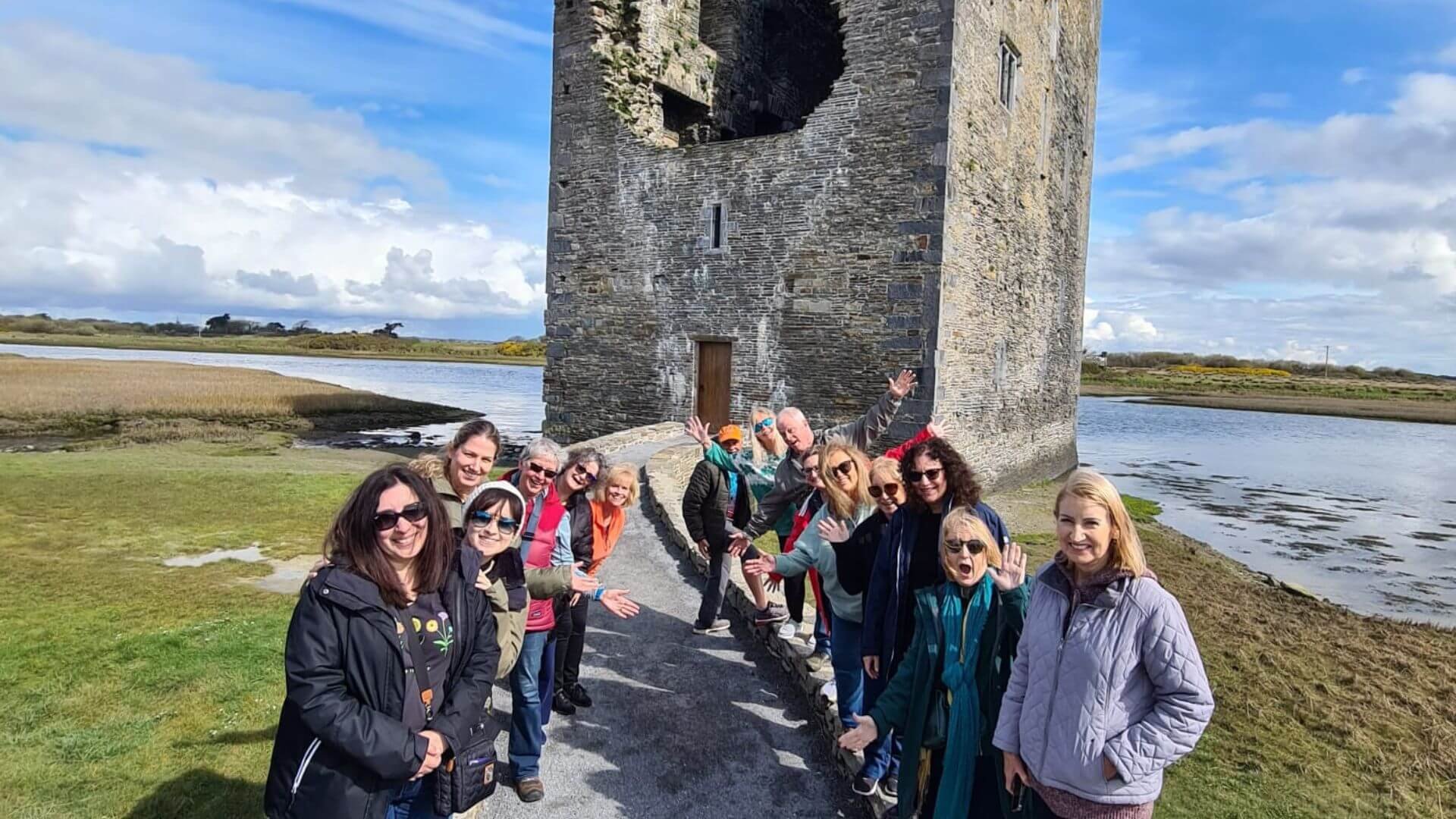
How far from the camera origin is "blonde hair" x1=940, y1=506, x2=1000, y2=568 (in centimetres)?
354

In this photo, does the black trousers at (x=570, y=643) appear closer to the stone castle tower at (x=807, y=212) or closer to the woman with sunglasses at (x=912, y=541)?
the woman with sunglasses at (x=912, y=541)

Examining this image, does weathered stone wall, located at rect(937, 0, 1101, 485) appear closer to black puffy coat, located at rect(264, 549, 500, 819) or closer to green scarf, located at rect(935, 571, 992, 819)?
green scarf, located at rect(935, 571, 992, 819)

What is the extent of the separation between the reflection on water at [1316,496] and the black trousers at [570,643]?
1326 centimetres

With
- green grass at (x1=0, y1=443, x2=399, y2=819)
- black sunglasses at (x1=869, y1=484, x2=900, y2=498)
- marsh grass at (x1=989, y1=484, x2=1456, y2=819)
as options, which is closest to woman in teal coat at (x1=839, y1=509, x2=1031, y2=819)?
black sunglasses at (x1=869, y1=484, x2=900, y2=498)

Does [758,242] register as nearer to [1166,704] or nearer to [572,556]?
[572,556]

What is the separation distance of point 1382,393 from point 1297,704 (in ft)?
301

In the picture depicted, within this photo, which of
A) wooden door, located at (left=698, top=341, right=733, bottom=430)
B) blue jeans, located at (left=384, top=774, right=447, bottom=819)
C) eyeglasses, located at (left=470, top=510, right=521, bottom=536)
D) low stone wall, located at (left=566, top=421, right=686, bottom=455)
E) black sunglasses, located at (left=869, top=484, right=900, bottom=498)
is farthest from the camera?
wooden door, located at (left=698, top=341, right=733, bottom=430)

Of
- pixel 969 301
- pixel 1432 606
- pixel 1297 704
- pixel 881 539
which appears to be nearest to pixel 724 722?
pixel 881 539

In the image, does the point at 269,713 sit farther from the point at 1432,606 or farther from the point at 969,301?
the point at 1432,606

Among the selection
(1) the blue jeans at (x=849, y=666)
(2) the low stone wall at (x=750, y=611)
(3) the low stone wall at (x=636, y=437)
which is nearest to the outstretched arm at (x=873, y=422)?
(2) the low stone wall at (x=750, y=611)

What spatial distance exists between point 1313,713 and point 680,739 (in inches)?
235

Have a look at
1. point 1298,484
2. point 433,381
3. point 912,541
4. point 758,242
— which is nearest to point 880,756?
point 912,541

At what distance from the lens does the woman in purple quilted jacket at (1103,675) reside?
Result: 2768 millimetres

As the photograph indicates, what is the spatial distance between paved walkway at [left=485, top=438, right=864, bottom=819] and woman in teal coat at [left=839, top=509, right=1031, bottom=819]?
122cm
